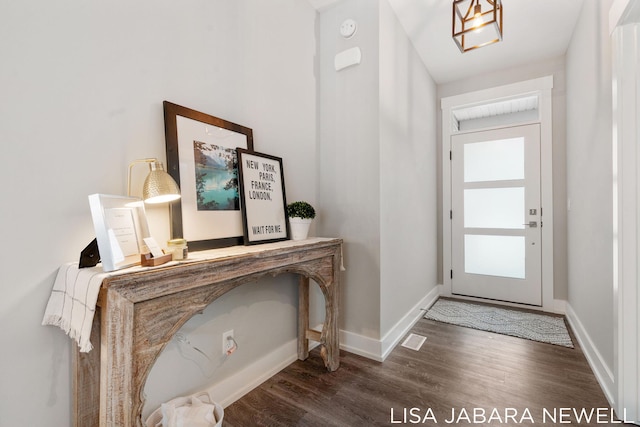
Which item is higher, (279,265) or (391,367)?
(279,265)

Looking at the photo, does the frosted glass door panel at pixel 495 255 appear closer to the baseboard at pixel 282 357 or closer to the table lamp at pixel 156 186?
the baseboard at pixel 282 357

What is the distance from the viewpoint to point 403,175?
8.56 feet

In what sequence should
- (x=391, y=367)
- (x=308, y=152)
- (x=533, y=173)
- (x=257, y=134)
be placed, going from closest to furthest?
(x=257, y=134)
(x=391, y=367)
(x=308, y=152)
(x=533, y=173)

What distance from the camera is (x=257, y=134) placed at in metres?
1.87

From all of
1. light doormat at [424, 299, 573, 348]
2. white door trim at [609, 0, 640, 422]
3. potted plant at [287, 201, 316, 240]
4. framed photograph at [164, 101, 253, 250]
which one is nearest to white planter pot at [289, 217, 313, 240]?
potted plant at [287, 201, 316, 240]

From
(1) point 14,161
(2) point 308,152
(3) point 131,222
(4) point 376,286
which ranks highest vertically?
(2) point 308,152

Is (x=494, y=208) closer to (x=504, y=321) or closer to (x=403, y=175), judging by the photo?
(x=504, y=321)

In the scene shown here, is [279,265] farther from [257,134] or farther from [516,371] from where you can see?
[516,371]

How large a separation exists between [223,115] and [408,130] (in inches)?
69.1

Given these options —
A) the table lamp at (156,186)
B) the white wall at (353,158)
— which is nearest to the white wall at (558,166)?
the white wall at (353,158)

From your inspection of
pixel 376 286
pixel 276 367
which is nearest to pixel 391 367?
pixel 376 286

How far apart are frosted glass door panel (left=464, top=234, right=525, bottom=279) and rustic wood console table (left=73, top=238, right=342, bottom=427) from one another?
117 inches

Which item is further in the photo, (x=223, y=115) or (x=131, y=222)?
(x=223, y=115)

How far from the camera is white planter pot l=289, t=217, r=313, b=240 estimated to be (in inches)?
75.6
